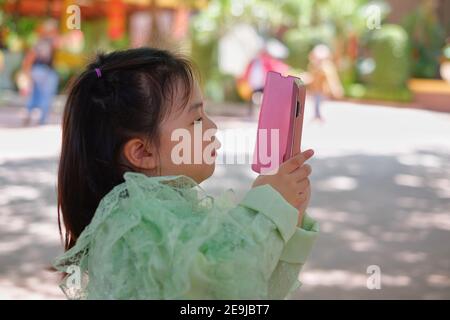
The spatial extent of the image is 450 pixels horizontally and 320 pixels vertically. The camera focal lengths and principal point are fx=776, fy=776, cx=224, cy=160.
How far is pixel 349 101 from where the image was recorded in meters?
14.6

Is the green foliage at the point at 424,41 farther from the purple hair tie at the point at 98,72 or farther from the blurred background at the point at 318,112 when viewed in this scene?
the purple hair tie at the point at 98,72

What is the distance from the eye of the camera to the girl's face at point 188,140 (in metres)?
1.47

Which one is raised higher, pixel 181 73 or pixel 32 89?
pixel 181 73

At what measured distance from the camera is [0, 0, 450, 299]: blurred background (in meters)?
4.39

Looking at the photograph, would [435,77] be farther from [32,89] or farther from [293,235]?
[293,235]

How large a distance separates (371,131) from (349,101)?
4.05 metres

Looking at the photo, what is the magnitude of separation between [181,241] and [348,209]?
4.73 meters

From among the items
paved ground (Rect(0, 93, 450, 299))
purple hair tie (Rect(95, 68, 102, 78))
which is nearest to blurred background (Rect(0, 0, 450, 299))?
paved ground (Rect(0, 93, 450, 299))

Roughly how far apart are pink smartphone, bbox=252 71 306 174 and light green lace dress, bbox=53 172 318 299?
0.11 m

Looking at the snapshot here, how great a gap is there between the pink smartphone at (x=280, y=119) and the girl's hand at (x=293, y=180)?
0.12 ft

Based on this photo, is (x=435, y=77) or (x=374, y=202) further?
(x=435, y=77)

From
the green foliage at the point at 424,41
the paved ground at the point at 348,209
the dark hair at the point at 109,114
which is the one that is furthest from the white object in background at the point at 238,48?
the dark hair at the point at 109,114
